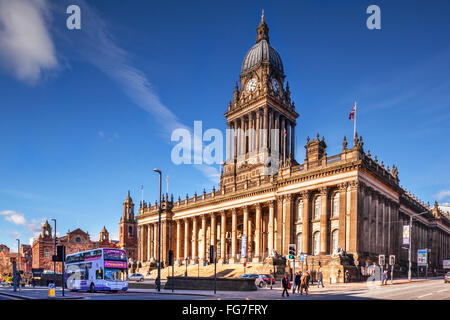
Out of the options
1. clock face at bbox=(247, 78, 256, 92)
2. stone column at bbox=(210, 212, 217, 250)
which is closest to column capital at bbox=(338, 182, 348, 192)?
stone column at bbox=(210, 212, 217, 250)

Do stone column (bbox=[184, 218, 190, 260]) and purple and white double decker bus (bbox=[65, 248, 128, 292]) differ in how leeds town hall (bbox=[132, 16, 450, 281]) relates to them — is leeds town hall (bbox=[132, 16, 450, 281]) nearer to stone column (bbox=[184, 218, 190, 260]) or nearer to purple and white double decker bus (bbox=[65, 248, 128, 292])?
stone column (bbox=[184, 218, 190, 260])

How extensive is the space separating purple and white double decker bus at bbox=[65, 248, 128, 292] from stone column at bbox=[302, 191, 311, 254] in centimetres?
2815

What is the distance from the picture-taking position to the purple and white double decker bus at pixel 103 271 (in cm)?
3288

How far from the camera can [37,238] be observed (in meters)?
116

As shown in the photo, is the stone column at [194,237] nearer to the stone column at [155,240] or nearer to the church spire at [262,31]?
the stone column at [155,240]

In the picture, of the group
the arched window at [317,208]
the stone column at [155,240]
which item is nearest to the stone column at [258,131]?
the arched window at [317,208]

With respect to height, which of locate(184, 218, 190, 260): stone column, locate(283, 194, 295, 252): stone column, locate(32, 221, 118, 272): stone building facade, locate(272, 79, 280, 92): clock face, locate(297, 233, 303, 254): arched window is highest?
locate(272, 79, 280, 92): clock face

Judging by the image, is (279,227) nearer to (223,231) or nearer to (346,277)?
(346,277)

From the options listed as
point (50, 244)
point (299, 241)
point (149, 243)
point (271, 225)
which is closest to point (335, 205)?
point (299, 241)

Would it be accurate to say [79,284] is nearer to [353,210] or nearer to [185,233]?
[353,210]

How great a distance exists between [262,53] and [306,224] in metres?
46.9

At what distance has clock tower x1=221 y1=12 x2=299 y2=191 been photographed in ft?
262
